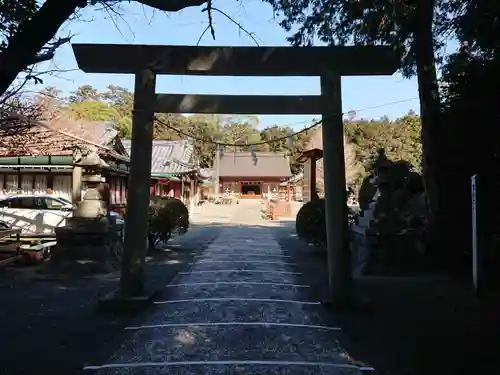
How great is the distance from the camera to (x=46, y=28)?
363 cm


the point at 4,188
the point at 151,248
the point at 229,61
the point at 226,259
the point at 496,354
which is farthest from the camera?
the point at 4,188

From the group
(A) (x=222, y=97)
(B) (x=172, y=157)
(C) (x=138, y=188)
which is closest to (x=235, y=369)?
(C) (x=138, y=188)

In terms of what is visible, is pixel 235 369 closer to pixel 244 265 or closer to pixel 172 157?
pixel 244 265

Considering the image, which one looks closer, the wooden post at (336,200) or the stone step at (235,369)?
the stone step at (235,369)

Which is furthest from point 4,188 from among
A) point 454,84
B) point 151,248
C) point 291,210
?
point 454,84

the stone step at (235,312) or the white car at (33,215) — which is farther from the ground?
the white car at (33,215)

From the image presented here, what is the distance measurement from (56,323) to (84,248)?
467 centimetres

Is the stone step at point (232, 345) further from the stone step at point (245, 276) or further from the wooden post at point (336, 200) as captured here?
the stone step at point (245, 276)

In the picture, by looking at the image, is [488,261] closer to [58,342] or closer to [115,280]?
[115,280]

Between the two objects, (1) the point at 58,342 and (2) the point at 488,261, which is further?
(2) the point at 488,261

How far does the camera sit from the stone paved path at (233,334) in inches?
188

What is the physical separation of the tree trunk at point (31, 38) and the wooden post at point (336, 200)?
438cm

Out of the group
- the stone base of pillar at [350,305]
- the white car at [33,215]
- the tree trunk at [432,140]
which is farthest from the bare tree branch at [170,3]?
the white car at [33,215]

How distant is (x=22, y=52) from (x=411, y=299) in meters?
6.20
